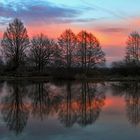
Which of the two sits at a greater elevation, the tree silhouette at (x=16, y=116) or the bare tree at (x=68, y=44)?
the bare tree at (x=68, y=44)

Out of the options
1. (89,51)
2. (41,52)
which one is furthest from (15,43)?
(89,51)

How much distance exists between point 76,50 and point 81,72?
12824mm

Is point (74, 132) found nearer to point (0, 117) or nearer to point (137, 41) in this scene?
point (0, 117)

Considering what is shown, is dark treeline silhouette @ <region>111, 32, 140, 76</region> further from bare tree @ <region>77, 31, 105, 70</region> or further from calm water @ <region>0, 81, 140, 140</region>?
calm water @ <region>0, 81, 140, 140</region>

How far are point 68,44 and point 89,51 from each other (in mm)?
5164

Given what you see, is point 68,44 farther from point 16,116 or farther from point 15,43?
point 16,116

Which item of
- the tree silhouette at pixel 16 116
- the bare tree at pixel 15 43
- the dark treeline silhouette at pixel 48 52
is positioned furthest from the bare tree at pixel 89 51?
the tree silhouette at pixel 16 116

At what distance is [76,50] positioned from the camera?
277 ft

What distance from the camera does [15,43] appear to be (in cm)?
7569

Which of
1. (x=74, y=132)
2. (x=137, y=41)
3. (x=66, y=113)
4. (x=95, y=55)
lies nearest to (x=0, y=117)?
(x=66, y=113)

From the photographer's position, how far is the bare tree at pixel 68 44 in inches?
3214

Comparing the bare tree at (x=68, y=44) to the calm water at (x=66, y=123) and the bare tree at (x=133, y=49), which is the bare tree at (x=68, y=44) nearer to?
the bare tree at (x=133, y=49)

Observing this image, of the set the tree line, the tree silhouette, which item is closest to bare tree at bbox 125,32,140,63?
the tree line

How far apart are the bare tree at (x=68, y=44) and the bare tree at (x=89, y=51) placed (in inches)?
62.0
